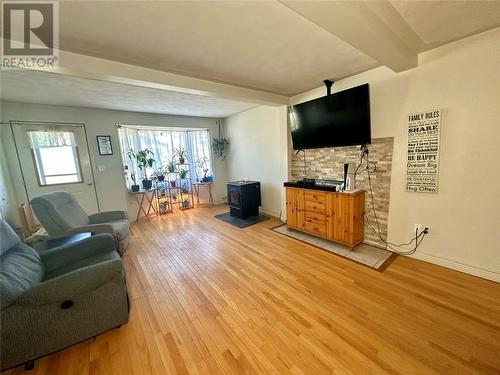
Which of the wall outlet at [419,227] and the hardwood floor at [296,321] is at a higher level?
the wall outlet at [419,227]

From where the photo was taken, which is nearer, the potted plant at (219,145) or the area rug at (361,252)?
the area rug at (361,252)

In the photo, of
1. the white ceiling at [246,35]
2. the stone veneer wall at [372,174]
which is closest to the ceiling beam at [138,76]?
the white ceiling at [246,35]

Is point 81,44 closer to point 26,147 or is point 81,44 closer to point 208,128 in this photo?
point 26,147

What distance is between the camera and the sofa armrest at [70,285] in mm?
1281

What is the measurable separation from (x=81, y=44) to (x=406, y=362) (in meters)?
3.34

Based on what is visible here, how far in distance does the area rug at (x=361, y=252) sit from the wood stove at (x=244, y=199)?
4.49ft

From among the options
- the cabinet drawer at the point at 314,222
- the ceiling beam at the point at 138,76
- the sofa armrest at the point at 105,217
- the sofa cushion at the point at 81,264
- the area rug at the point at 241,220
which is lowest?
the area rug at the point at 241,220

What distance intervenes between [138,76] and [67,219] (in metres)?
1.88

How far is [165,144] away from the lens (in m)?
5.25

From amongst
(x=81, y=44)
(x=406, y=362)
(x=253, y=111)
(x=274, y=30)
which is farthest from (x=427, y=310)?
(x=253, y=111)

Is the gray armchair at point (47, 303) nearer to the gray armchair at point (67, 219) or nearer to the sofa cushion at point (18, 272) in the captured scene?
the sofa cushion at point (18, 272)

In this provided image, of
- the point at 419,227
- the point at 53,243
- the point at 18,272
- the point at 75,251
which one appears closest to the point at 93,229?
the point at 53,243

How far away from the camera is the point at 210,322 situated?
1666mm

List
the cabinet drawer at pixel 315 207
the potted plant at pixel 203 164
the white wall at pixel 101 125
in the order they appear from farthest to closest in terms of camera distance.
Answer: the potted plant at pixel 203 164, the white wall at pixel 101 125, the cabinet drawer at pixel 315 207
